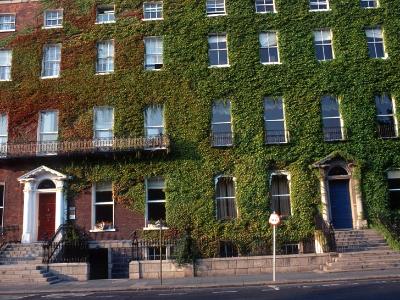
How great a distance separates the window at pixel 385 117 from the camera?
2472 centimetres

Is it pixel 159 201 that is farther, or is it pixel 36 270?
pixel 159 201

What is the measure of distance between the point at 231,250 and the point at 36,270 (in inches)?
361

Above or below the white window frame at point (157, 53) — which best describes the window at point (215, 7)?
above

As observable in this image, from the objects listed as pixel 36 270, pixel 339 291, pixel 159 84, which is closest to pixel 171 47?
pixel 159 84

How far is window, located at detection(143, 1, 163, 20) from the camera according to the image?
26980mm

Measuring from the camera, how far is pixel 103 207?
965 inches

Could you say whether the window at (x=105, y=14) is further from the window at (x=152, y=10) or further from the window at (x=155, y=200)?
the window at (x=155, y=200)

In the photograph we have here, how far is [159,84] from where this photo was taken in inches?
1008

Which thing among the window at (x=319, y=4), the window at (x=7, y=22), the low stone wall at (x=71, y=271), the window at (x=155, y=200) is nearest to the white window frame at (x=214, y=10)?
the window at (x=319, y=4)

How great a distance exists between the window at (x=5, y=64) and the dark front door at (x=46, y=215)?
7226 millimetres

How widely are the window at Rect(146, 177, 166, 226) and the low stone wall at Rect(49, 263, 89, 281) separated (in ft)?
16.6

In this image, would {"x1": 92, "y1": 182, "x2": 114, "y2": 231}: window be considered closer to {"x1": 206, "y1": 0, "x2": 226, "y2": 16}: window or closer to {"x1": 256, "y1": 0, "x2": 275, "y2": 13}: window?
{"x1": 206, "y1": 0, "x2": 226, "y2": 16}: window

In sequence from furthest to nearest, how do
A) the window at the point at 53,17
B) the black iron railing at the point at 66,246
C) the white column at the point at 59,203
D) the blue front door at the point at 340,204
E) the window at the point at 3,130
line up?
1. the window at the point at 53,17
2. the window at the point at 3,130
3. the white column at the point at 59,203
4. the blue front door at the point at 340,204
5. the black iron railing at the point at 66,246

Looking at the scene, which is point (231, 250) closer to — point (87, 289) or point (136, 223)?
point (136, 223)
